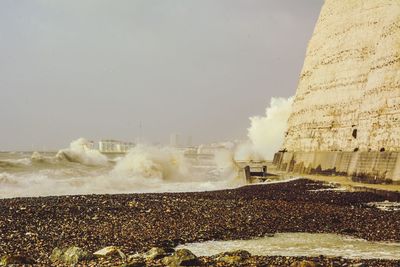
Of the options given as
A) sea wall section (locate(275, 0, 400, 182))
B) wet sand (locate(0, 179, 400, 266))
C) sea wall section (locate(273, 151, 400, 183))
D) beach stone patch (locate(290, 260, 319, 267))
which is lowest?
wet sand (locate(0, 179, 400, 266))

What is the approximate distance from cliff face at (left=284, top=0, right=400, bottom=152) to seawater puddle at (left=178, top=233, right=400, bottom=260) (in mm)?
12076

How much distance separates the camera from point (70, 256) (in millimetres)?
8273

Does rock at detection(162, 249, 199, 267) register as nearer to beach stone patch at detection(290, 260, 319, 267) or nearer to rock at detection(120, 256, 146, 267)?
rock at detection(120, 256, 146, 267)

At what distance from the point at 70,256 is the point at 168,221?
480cm

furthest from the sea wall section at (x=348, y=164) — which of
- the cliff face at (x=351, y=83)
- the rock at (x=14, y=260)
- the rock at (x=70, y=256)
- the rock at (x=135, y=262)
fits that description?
the rock at (x=14, y=260)

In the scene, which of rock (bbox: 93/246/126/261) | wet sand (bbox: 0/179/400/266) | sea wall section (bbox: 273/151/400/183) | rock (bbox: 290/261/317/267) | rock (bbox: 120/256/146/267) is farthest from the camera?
sea wall section (bbox: 273/151/400/183)

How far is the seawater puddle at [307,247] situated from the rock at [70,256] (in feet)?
7.15

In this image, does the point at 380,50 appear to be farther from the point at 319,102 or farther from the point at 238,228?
the point at 238,228

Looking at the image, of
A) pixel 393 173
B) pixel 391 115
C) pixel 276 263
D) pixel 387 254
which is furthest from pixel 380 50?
pixel 276 263

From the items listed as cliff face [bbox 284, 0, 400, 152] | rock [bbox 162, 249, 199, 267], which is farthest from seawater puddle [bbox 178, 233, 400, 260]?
cliff face [bbox 284, 0, 400, 152]

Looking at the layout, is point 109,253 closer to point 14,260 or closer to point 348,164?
point 14,260

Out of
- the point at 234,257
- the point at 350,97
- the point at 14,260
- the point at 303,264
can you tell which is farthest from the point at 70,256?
the point at 350,97

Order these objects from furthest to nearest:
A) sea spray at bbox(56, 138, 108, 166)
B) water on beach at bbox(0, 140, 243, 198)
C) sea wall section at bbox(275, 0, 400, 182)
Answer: sea spray at bbox(56, 138, 108, 166) < water on beach at bbox(0, 140, 243, 198) < sea wall section at bbox(275, 0, 400, 182)

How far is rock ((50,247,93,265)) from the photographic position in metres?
8.15
